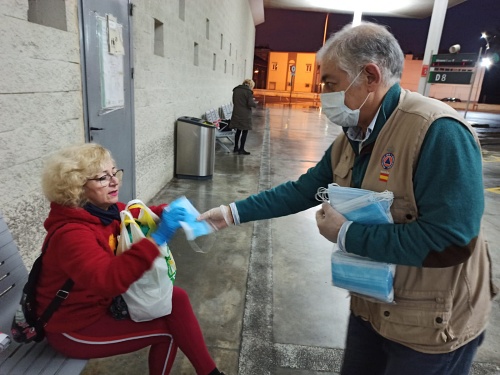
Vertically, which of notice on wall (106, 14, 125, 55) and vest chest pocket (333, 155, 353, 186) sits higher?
notice on wall (106, 14, 125, 55)

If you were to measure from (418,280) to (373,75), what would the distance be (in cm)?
65

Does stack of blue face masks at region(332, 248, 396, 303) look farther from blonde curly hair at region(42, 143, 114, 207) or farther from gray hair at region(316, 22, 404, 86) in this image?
blonde curly hair at region(42, 143, 114, 207)

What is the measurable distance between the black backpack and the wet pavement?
79cm

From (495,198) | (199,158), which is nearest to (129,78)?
(199,158)

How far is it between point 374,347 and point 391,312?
375 millimetres

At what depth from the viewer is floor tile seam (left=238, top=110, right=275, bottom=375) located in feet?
7.09

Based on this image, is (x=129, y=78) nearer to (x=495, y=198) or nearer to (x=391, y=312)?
(x=391, y=312)

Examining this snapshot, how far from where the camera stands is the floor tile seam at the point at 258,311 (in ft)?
7.09

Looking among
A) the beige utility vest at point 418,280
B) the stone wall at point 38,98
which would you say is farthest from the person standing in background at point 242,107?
the beige utility vest at point 418,280

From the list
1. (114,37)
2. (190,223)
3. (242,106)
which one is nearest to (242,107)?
(242,106)

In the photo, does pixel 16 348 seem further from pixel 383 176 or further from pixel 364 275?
pixel 383 176

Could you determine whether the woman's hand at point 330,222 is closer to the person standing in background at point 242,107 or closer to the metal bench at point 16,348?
the metal bench at point 16,348

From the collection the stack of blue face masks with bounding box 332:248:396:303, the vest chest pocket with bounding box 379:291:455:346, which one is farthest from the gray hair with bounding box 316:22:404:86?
the vest chest pocket with bounding box 379:291:455:346

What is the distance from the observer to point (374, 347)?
1.42m
